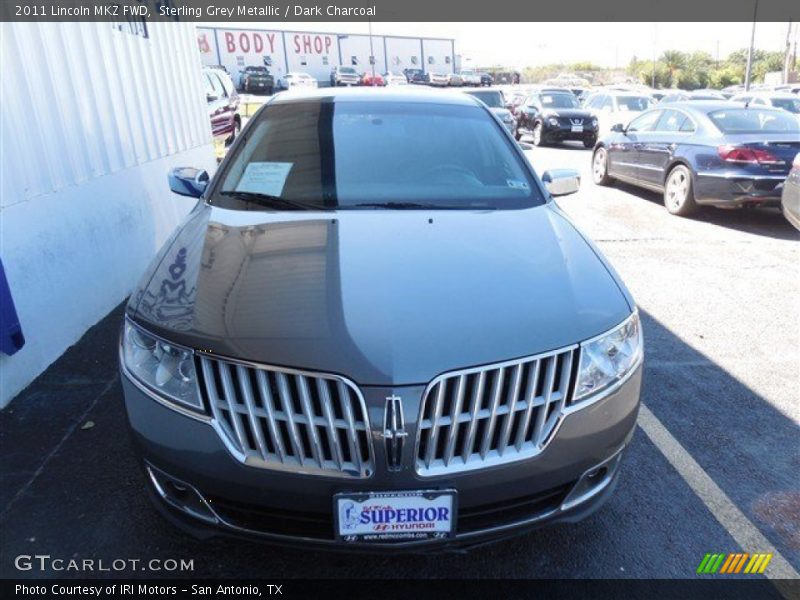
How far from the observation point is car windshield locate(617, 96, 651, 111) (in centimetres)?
1612

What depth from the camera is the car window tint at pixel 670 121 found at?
8307 mm

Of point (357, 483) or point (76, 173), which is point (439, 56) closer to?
point (76, 173)

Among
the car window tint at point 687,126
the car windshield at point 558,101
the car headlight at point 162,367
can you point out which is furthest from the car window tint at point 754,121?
the car windshield at point 558,101

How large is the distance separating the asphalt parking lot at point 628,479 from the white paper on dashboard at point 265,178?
1400 mm

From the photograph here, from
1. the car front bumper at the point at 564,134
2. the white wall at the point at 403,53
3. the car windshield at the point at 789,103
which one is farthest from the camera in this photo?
the white wall at the point at 403,53

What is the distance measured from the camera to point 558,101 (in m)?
16.7

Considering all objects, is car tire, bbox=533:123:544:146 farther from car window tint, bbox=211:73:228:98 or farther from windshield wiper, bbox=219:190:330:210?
windshield wiper, bbox=219:190:330:210

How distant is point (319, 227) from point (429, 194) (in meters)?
0.66

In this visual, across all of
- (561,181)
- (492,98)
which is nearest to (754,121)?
(561,181)

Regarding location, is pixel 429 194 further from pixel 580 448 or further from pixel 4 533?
pixel 4 533

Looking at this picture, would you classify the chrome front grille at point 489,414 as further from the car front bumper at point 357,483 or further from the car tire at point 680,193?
the car tire at point 680,193

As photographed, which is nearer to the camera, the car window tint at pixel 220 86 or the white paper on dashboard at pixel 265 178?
the white paper on dashboard at pixel 265 178

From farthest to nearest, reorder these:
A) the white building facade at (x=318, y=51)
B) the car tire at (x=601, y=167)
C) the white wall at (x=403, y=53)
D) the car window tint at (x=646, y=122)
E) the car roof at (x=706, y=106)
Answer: the white wall at (x=403, y=53) < the white building facade at (x=318, y=51) < the car tire at (x=601, y=167) < the car window tint at (x=646, y=122) < the car roof at (x=706, y=106)

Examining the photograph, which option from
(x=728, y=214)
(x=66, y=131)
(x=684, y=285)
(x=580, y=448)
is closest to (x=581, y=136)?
(x=728, y=214)
